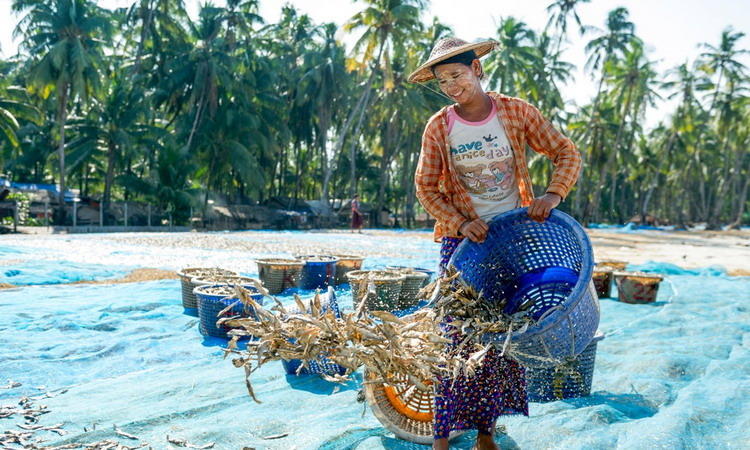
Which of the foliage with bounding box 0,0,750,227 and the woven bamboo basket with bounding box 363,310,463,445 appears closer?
the woven bamboo basket with bounding box 363,310,463,445

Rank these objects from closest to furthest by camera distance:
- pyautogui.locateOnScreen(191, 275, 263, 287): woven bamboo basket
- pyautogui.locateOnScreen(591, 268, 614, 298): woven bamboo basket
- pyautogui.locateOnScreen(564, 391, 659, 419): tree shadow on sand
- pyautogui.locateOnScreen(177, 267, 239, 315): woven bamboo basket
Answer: pyautogui.locateOnScreen(564, 391, 659, 419): tree shadow on sand
pyautogui.locateOnScreen(191, 275, 263, 287): woven bamboo basket
pyautogui.locateOnScreen(177, 267, 239, 315): woven bamboo basket
pyautogui.locateOnScreen(591, 268, 614, 298): woven bamboo basket

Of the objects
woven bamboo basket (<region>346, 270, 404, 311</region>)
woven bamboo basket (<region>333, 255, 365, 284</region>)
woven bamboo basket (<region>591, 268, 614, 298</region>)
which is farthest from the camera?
woven bamboo basket (<region>333, 255, 365, 284</region>)

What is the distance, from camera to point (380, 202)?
2742 cm

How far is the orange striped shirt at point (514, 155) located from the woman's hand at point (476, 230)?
0.04 metres

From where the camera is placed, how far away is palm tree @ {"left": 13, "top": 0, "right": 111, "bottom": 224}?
19250 millimetres

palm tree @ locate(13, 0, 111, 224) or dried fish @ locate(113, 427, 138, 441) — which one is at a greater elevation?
palm tree @ locate(13, 0, 111, 224)

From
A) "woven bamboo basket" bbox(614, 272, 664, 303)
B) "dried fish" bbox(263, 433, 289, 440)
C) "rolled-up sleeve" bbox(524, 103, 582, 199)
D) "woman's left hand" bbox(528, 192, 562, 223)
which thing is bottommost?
"dried fish" bbox(263, 433, 289, 440)

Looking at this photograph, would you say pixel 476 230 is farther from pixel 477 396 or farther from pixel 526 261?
pixel 477 396

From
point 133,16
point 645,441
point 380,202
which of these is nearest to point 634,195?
point 380,202

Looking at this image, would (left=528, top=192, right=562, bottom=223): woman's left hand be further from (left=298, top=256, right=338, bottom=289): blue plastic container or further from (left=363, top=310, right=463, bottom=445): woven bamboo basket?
(left=298, top=256, right=338, bottom=289): blue plastic container

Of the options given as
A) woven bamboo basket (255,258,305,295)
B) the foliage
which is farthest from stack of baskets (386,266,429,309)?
the foliage

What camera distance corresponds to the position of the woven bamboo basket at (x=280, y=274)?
18.1 ft

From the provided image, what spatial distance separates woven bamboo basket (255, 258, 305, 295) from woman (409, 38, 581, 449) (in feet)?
11.7

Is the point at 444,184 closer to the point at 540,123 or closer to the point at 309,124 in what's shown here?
the point at 540,123
